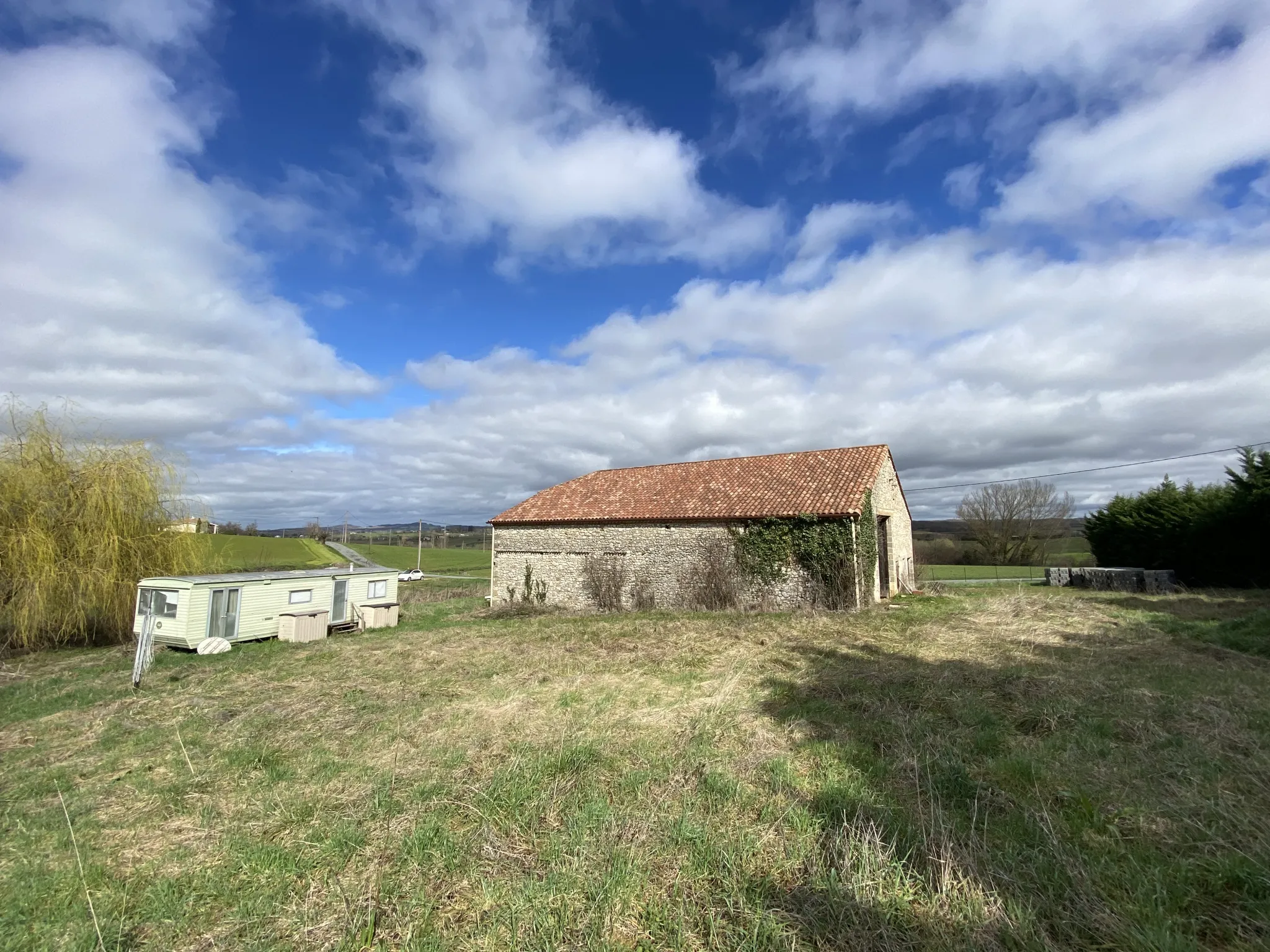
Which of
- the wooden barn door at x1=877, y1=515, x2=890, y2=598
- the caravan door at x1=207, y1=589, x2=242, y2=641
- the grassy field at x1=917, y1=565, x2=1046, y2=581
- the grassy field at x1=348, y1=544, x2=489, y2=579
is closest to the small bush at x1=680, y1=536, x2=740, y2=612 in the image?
the wooden barn door at x1=877, y1=515, x2=890, y2=598

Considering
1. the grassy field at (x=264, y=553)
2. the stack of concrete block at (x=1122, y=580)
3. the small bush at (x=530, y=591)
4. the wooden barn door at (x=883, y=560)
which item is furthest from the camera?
the small bush at (x=530, y=591)

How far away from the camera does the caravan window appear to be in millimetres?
15109

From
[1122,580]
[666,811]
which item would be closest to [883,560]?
[1122,580]

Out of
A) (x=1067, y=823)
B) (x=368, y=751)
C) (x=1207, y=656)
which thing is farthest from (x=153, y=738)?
(x=1207, y=656)

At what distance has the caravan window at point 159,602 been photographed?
15.1 meters

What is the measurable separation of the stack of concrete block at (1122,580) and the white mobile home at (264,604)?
27884 mm

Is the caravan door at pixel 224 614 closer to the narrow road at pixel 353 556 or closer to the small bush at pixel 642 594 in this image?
the small bush at pixel 642 594

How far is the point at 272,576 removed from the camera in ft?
57.2

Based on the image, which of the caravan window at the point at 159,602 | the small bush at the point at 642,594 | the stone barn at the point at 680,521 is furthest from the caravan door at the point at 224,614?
the small bush at the point at 642,594

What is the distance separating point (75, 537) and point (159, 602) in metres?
2.87

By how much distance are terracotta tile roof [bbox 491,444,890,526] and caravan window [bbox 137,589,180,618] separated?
11.5 metres

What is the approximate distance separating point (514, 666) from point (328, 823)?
6544 mm

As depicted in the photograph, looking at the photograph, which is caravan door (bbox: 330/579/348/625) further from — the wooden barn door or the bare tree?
the bare tree

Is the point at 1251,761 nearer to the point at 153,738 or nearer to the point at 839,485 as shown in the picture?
the point at 153,738
